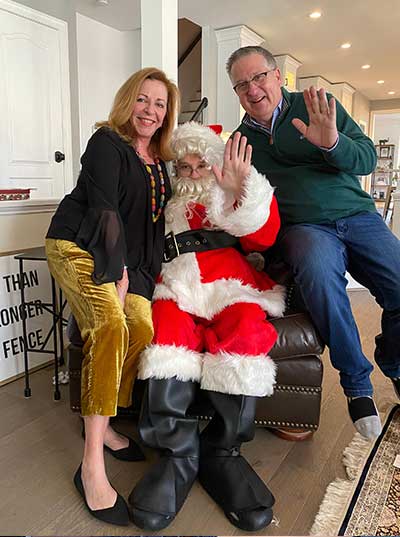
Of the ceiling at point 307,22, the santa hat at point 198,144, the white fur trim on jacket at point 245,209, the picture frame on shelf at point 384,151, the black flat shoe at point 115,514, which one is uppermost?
the ceiling at point 307,22

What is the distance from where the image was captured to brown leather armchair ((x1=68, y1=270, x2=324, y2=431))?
1526 mm

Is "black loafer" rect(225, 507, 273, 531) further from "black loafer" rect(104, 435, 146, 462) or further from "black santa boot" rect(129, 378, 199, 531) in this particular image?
"black loafer" rect(104, 435, 146, 462)

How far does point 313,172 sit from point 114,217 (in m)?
0.84

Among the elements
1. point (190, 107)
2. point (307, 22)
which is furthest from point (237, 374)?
point (190, 107)

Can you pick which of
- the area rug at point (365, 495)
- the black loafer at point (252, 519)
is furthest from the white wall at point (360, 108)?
the black loafer at point (252, 519)

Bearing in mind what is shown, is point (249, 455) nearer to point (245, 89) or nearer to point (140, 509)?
point (140, 509)

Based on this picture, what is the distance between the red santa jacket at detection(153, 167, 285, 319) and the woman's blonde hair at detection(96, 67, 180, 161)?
0.25 m

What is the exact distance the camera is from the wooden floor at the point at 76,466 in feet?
Answer: 4.04

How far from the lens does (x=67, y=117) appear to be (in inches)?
172

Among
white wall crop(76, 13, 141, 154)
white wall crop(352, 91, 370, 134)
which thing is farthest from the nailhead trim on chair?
white wall crop(352, 91, 370, 134)

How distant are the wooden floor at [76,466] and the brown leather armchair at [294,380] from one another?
125 mm

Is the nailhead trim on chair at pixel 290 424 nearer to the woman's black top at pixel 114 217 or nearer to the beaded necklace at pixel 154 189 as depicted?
the woman's black top at pixel 114 217

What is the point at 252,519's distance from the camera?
1.21m

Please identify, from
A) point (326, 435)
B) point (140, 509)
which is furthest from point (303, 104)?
point (140, 509)
